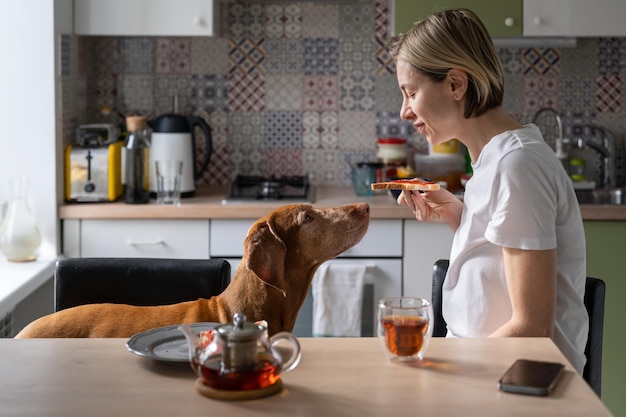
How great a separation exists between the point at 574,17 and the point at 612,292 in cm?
108

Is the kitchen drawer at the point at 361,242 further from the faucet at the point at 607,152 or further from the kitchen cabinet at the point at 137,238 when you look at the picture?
the faucet at the point at 607,152

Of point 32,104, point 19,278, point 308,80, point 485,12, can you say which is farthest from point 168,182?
point 485,12

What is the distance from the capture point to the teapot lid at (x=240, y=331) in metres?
1.32

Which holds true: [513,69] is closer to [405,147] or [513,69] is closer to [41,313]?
[405,147]

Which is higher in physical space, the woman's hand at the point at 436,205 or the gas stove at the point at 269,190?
the woman's hand at the point at 436,205

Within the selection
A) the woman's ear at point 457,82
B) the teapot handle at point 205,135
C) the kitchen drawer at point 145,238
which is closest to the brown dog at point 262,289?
the woman's ear at point 457,82

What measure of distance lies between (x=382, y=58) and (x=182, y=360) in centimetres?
298

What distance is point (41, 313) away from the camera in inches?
140

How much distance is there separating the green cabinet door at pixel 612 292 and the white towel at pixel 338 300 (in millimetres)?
868

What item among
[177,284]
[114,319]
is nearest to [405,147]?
[177,284]

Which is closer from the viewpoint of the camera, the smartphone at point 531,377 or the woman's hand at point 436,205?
the smartphone at point 531,377

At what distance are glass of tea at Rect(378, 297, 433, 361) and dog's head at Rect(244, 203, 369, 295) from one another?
2.12 feet

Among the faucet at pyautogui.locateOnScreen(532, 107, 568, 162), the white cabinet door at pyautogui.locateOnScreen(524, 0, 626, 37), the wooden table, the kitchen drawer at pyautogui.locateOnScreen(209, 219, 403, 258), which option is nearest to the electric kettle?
the kitchen drawer at pyautogui.locateOnScreen(209, 219, 403, 258)

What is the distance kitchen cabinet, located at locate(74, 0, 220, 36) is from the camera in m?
3.76
